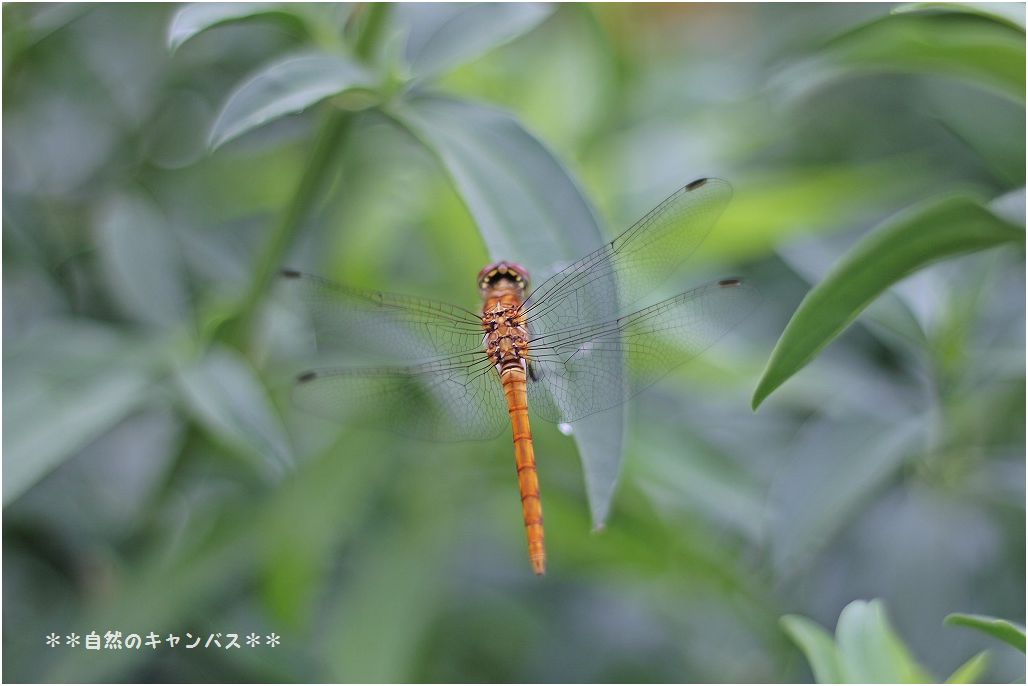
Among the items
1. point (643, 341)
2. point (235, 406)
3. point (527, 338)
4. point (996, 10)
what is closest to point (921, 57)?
point (996, 10)

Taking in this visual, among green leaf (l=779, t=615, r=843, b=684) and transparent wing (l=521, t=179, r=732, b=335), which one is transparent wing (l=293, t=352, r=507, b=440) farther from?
green leaf (l=779, t=615, r=843, b=684)

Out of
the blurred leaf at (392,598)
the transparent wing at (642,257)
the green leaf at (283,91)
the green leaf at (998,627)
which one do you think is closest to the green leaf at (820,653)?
the green leaf at (998,627)

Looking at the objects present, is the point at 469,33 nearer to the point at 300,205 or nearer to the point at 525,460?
the point at 300,205

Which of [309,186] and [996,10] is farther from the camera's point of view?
[309,186]

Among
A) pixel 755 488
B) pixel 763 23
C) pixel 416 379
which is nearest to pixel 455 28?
pixel 416 379

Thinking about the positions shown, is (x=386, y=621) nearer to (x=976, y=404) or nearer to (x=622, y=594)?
(x=622, y=594)

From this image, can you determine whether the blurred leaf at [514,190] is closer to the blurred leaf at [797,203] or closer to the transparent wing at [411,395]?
the transparent wing at [411,395]
